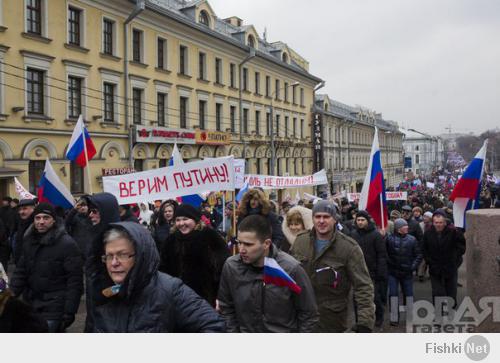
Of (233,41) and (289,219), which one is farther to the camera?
(233,41)

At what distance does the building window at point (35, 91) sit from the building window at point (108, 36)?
377 cm

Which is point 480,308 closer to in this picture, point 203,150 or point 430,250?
point 430,250

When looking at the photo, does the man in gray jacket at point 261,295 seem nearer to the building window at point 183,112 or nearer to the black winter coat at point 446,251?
the black winter coat at point 446,251

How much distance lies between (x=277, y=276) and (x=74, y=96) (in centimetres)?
1818

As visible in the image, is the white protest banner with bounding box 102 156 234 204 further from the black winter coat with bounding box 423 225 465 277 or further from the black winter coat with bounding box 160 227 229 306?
the black winter coat with bounding box 423 225 465 277

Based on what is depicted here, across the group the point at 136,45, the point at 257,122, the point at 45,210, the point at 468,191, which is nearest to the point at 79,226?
the point at 45,210

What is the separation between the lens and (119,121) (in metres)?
21.4

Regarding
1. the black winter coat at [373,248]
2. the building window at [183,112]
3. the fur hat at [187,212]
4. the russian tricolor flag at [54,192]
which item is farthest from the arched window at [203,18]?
the fur hat at [187,212]

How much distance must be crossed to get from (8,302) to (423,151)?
122 metres

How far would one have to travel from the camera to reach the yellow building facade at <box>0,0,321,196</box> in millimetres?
16844

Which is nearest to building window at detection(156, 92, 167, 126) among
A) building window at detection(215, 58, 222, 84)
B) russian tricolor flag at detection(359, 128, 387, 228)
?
building window at detection(215, 58, 222, 84)

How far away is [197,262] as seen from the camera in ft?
15.8

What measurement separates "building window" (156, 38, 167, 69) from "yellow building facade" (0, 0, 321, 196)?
3.0 inches

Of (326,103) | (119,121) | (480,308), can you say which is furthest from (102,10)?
(326,103)
